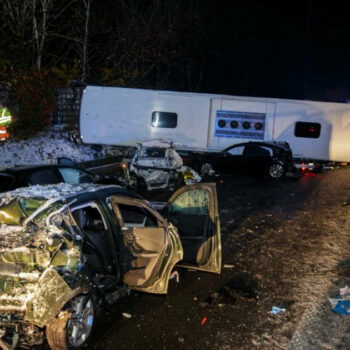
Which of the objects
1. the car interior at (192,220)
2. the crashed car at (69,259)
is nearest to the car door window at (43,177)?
the crashed car at (69,259)

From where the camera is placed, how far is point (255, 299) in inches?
239

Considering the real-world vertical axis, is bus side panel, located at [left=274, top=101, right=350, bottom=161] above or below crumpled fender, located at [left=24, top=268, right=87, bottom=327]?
above

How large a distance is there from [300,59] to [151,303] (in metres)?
59.7

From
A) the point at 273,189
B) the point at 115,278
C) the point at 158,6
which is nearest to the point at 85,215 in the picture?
the point at 115,278

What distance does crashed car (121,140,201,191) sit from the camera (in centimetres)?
1305

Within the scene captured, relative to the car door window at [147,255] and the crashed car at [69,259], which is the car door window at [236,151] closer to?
the crashed car at [69,259]

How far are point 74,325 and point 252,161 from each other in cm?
1198

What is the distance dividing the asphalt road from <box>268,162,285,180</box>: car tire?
538 cm

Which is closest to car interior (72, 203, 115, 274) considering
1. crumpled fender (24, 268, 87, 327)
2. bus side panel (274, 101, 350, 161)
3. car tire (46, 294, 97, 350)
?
car tire (46, 294, 97, 350)

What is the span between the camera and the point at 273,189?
1408 centimetres

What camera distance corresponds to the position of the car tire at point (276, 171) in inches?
618

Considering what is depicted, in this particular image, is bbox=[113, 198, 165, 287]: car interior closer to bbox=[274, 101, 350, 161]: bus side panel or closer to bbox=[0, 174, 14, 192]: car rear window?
bbox=[0, 174, 14, 192]: car rear window

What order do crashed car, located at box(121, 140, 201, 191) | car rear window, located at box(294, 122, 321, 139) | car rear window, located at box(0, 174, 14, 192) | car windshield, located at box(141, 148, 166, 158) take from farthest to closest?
car rear window, located at box(294, 122, 321, 139)
car windshield, located at box(141, 148, 166, 158)
crashed car, located at box(121, 140, 201, 191)
car rear window, located at box(0, 174, 14, 192)

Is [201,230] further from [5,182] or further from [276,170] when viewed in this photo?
[276,170]
